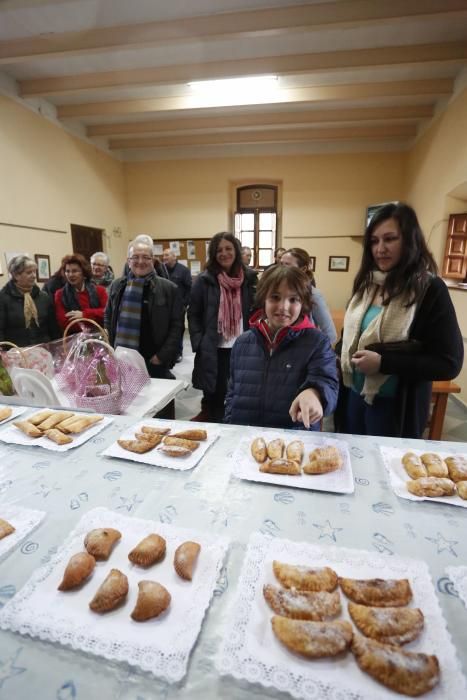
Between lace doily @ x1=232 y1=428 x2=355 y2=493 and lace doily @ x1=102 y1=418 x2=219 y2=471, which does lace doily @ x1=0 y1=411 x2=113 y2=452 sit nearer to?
lace doily @ x1=102 y1=418 x2=219 y2=471

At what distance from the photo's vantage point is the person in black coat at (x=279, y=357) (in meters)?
1.33

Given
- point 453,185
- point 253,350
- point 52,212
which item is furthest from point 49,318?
point 453,185

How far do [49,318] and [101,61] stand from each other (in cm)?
335

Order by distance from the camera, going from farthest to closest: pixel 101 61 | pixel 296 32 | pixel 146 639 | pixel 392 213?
1. pixel 101 61
2. pixel 296 32
3. pixel 392 213
4. pixel 146 639

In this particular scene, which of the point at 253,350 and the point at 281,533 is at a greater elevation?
the point at 253,350

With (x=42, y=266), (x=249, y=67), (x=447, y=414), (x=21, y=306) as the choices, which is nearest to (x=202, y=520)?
Result: (x=21, y=306)

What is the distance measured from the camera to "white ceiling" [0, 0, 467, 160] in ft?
10.4

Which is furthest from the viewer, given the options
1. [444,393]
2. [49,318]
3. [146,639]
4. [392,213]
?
[49,318]

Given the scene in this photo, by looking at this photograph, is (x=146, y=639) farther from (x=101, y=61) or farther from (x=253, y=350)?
(x=101, y=61)

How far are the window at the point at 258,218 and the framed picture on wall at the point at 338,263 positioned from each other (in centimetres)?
116

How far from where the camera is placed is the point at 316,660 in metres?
0.50

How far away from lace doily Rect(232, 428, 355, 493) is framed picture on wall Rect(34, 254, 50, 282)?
5.03 meters

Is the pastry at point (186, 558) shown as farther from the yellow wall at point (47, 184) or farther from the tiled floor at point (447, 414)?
the yellow wall at point (47, 184)

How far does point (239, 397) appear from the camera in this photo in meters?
1.40
